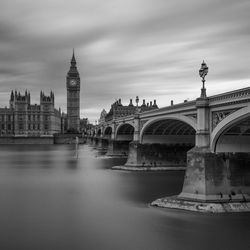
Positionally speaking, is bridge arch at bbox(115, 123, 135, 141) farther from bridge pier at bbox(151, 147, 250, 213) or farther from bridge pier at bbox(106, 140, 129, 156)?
bridge pier at bbox(151, 147, 250, 213)

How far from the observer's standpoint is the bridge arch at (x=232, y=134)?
2761 cm

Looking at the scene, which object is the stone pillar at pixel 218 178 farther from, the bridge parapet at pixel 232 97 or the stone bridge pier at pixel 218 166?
the bridge parapet at pixel 232 97

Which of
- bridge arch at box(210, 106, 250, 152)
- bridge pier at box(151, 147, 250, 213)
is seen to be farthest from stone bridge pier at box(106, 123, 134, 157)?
bridge pier at box(151, 147, 250, 213)

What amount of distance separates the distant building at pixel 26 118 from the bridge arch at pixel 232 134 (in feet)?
555

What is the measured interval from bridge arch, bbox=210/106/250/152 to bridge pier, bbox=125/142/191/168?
23.9 meters

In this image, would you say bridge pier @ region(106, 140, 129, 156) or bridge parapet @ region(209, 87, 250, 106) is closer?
bridge parapet @ region(209, 87, 250, 106)

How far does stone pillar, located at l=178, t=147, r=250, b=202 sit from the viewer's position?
28.0m

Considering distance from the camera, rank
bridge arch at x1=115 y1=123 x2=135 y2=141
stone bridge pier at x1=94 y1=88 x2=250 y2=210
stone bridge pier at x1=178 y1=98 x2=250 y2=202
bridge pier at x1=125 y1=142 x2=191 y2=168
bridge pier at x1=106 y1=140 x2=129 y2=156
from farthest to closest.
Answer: bridge pier at x1=106 y1=140 x2=129 y2=156 < bridge arch at x1=115 y1=123 x2=135 y2=141 < bridge pier at x1=125 y1=142 x2=191 y2=168 < stone bridge pier at x1=178 y1=98 x2=250 y2=202 < stone bridge pier at x1=94 y1=88 x2=250 y2=210

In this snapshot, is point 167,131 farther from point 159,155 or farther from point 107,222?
point 107,222

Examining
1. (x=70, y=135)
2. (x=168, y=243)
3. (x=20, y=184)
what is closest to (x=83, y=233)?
(x=168, y=243)

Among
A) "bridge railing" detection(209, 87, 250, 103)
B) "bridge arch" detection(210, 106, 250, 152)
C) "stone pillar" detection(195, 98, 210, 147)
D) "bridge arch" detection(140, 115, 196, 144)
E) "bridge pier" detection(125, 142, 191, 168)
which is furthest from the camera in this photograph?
"bridge pier" detection(125, 142, 191, 168)

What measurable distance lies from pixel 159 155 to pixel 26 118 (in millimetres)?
145834

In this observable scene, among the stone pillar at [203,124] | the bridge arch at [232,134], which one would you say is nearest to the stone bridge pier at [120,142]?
the bridge arch at [232,134]

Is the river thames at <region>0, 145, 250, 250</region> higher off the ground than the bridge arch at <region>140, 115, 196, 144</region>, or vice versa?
the bridge arch at <region>140, 115, 196, 144</region>
